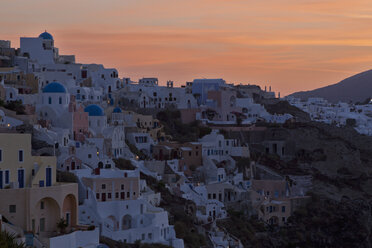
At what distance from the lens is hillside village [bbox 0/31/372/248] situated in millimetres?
38031

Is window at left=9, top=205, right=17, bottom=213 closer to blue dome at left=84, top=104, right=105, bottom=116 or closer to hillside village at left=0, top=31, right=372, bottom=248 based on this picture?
hillside village at left=0, top=31, right=372, bottom=248

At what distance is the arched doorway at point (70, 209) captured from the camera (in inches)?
1516

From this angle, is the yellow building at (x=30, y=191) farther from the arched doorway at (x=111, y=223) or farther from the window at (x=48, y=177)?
the arched doorway at (x=111, y=223)

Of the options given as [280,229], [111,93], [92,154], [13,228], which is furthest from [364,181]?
[13,228]

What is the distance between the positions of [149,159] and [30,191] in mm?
22825

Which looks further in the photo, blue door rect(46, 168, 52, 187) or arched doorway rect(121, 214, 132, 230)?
arched doorway rect(121, 214, 132, 230)

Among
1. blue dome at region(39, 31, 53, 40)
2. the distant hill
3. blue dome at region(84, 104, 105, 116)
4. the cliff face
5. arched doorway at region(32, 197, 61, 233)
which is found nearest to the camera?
arched doorway at region(32, 197, 61, 233)

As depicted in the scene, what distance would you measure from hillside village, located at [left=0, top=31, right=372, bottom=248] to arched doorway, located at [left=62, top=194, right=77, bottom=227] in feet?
0.23

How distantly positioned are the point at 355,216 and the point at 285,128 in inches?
548

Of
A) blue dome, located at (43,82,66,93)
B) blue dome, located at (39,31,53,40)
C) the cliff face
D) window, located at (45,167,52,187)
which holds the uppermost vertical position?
blue dome, located at (39,31,53,40)

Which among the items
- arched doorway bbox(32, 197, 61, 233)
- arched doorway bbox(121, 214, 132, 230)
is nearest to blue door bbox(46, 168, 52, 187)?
arched doorway bbox(32, 197, 61, 233)

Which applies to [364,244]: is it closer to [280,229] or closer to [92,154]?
[280,229]

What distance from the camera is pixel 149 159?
191 feet

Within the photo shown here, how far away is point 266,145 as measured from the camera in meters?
72.6
